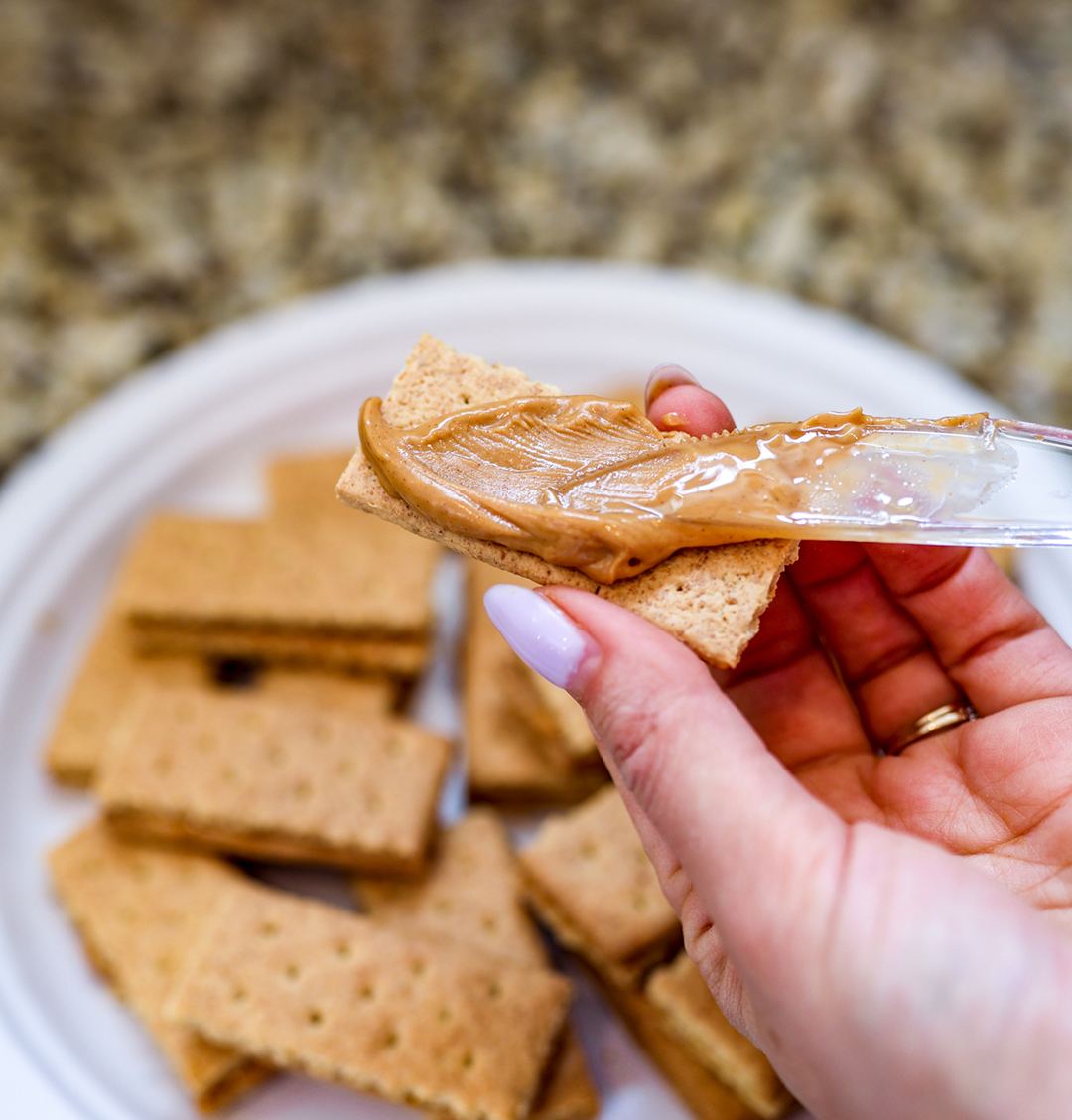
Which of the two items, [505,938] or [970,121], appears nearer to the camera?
[505,938]

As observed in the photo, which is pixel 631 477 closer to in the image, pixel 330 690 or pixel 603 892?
pixel 603 892

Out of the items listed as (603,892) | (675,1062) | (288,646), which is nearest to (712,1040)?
(675,1062)

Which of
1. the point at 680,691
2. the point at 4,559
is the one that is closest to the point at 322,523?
the point at 4,559

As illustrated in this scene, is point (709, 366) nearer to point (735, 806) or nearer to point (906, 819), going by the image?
point (906, 819)

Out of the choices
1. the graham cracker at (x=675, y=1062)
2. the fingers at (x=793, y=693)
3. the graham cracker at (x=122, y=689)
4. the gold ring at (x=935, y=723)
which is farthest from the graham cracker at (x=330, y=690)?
the gold ring at (x=935, y=723)

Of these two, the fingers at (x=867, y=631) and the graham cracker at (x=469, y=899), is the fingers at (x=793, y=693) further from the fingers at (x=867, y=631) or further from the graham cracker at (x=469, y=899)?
the graham cracker at (x=469, y=899)
